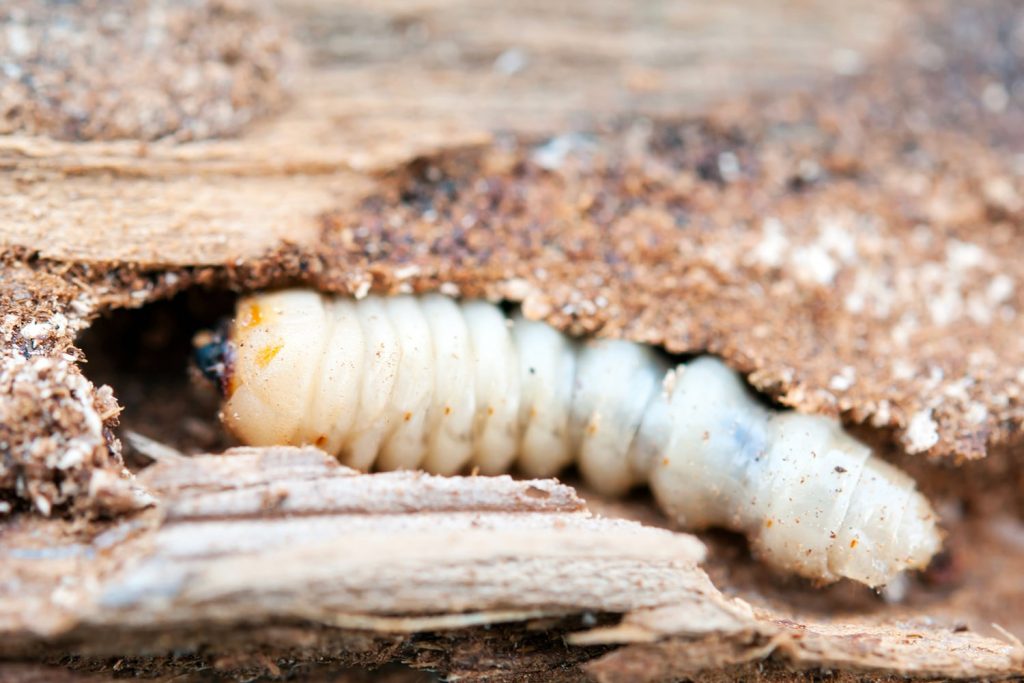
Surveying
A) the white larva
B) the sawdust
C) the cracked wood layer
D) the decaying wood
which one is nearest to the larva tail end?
the white larva

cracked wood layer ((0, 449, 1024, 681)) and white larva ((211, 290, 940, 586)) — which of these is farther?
white larva ((211, 290, 940, 586))

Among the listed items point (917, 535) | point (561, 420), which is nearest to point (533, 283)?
point (561, 420)

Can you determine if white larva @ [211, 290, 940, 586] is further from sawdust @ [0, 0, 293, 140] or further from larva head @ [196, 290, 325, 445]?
sawdust @ [0, 0, 293, 140]

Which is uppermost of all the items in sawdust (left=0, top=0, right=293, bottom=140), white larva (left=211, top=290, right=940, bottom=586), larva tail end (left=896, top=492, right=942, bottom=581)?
sawdust (left=0, top=0, right=293, bottom=140)

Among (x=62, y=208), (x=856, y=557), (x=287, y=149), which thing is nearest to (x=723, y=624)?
(x=856, y=557)

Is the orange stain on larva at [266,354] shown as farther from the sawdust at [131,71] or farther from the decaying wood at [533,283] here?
the sawdust at [131,71]

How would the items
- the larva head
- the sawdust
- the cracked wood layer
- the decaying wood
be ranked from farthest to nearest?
the sawdust, the larva head, the decaying wood, the cracked wood layer

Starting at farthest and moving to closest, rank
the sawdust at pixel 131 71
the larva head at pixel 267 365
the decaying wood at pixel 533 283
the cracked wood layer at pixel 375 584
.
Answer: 1. the sawdust at pixel 131 71
2. the larva head at pixel 267 365
3. the decaying wood at pixel 533 283
4. the cracked wood layer at pixel 375 584

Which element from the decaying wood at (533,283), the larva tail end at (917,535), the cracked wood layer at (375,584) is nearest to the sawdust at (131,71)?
the decaying wood at (533,283)

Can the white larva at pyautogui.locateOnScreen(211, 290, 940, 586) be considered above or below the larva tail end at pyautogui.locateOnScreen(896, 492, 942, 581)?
above
